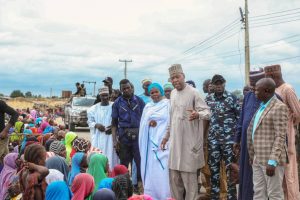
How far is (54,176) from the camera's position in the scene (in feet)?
16.9

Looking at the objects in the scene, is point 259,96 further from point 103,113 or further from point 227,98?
point 103,113

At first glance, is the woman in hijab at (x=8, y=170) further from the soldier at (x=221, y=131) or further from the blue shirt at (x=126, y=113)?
the soldier at (x=221, y=131)

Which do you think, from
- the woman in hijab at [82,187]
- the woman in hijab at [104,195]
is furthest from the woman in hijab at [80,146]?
the woman in hijab at [104,195]

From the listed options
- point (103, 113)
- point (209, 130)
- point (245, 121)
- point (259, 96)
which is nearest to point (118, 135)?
point (103, 113)

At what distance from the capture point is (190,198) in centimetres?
610

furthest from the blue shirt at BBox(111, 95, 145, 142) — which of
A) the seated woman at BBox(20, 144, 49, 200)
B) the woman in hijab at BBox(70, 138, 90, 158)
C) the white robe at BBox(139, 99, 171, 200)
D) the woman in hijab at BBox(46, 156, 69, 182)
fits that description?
the seated woman at BBox(20, 144, 49, 200)

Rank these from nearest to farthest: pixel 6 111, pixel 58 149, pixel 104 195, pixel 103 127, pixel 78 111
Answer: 1. pixel 104 195
2. pixel 58 149
3. pixel 6 111
4. pixel 103 127
5. pixel 78 111

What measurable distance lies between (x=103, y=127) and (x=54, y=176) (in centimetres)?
334

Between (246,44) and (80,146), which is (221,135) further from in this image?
(246,44)

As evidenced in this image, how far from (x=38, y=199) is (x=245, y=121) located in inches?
105

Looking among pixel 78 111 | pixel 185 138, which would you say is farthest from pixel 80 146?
pixel 78 111

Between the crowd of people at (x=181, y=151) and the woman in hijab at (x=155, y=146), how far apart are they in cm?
2

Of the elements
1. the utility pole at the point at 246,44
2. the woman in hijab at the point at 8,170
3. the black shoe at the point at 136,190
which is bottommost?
the black shoe at the point at 136,190

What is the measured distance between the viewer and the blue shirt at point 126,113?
315 inches
